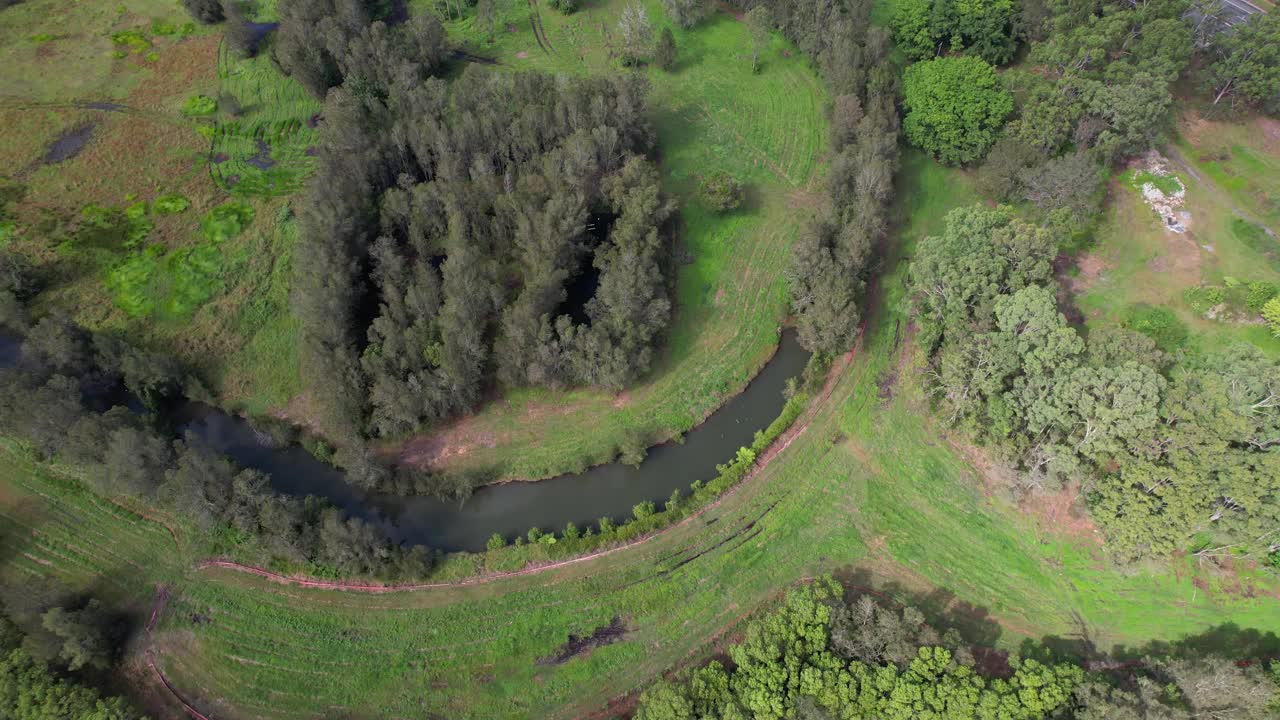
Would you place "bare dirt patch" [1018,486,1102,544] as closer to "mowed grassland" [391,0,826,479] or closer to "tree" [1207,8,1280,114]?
"mowed grassland" [391,0,826,479]

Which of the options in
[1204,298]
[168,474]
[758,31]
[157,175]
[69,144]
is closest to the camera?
[168,474]

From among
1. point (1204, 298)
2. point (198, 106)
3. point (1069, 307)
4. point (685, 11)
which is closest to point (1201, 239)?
point (1204, 298)

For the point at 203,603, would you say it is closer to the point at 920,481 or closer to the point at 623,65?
the point at 920,481

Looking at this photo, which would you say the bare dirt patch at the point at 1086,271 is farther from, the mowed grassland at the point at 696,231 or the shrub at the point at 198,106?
the shrub at the point at 198,106

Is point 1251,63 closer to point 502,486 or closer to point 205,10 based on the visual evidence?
point 502,486

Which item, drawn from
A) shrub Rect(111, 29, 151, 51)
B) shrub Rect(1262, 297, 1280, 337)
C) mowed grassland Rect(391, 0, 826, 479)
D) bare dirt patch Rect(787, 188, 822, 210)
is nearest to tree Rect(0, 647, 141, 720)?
mowed grassland Rect(391, 0, 826, 479)

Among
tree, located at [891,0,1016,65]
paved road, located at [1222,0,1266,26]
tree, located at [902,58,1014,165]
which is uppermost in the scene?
paved road, located at [1222,0,1266,26]
